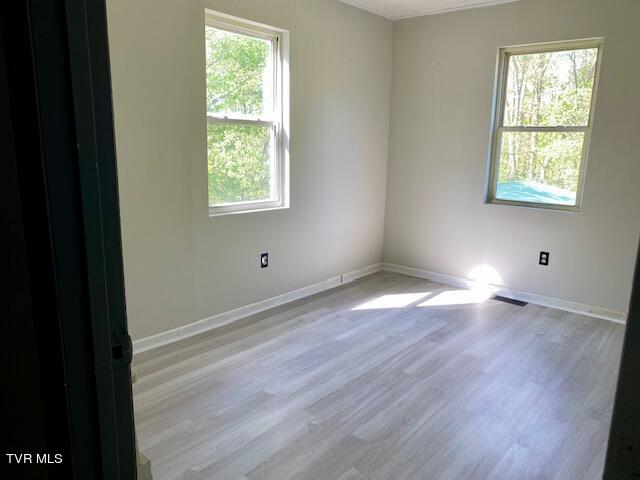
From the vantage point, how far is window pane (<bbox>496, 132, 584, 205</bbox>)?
3.89 m

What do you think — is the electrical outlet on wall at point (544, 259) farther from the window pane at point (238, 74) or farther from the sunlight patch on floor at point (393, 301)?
the window pane at point (238, 74)

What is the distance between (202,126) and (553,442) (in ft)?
9.02

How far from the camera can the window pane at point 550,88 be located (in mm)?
3758

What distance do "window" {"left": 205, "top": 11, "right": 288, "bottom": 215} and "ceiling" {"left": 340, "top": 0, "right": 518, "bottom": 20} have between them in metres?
Result: 1.10

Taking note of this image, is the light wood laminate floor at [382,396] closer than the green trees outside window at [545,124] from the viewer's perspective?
Yes

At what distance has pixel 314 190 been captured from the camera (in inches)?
163

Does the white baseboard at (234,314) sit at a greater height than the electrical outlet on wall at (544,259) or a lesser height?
lesser

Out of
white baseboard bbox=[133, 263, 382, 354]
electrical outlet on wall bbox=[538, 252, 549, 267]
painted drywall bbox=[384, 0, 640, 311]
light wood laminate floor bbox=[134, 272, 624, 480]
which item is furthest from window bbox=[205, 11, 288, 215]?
electrical outlet on wall bbox=[538, 252, 549, 267]

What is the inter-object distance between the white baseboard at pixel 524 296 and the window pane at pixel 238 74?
234cm

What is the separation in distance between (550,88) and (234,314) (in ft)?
10.6

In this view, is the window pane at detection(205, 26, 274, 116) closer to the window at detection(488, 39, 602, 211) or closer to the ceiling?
the ceiling

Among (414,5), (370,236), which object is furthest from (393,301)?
(414,5)

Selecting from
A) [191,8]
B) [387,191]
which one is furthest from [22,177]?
[387,191]

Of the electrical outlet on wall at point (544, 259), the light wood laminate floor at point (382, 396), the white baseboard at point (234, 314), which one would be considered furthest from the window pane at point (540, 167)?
the white baseboard at point (234, 314)
